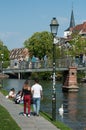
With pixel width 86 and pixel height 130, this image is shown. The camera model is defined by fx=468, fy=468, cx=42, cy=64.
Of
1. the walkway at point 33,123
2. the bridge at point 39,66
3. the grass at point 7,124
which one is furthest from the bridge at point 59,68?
the grass at point 7,124

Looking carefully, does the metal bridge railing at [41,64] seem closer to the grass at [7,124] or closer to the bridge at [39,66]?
the bridge at [39,66]

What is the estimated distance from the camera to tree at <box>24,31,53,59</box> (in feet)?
474

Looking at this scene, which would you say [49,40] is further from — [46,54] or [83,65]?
[83,65]

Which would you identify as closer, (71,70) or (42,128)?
(42,128)

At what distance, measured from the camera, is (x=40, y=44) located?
14750 cm

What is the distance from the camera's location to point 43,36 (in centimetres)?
15088

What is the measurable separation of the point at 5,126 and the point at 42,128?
180cm

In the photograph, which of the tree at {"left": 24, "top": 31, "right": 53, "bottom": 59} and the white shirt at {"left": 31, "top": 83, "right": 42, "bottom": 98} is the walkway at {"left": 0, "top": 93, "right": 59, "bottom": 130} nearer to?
the white shirt at {"left": 31, "top": 83, "right": 42, "bottom": 98}

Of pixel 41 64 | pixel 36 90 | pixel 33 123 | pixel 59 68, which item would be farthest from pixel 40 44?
pixel 33 123

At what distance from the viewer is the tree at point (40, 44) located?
144 meters

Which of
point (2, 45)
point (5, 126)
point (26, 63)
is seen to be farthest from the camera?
point (2, 45)

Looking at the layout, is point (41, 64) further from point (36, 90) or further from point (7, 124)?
point (7, 124)

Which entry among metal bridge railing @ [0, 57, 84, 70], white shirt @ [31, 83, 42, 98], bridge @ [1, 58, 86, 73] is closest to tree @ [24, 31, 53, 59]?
metal bridge railing @ [0, 57, 84, 70]

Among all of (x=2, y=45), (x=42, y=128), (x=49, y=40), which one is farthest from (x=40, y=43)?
(x=42, y=128)
